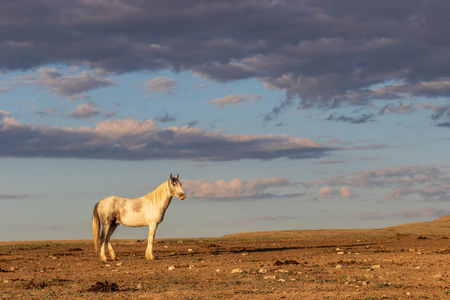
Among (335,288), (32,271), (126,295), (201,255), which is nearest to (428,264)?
(335,288)

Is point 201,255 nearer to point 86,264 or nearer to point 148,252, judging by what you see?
point 148,252

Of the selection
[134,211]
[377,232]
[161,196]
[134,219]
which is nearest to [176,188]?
[161,196]

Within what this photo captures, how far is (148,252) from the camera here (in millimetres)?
20328

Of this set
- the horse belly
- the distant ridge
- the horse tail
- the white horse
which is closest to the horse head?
the white horse

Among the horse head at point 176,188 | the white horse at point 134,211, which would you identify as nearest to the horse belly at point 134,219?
the white horse at point 134,211

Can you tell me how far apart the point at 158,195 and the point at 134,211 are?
1063 mm

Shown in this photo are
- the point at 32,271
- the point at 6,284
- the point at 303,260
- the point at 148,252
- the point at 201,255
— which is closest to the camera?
the point at 6,284

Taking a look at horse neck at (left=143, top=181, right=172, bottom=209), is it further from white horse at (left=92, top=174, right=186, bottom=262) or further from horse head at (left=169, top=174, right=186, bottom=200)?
horse head at (left=169, top=174, right=186, bottom=200)

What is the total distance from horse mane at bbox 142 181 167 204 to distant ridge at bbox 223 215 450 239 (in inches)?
775

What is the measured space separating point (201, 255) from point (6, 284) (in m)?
9.19

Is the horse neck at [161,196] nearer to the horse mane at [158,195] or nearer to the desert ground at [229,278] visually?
the horse mane at [158,195]

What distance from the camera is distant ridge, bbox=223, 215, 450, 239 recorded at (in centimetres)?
4134

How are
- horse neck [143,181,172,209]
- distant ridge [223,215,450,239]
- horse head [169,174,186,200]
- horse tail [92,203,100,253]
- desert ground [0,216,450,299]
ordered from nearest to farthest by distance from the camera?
desert ground [0,216,450,299] < horse head [169,174,186,200] < horse neck [143,181,172,209] < horse tail [92,203,100,253] < distant ridge [223,215,450,239]

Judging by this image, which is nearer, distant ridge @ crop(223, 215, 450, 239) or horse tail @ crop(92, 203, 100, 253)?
horse tail @ crop(92, 203, 100, 253)
